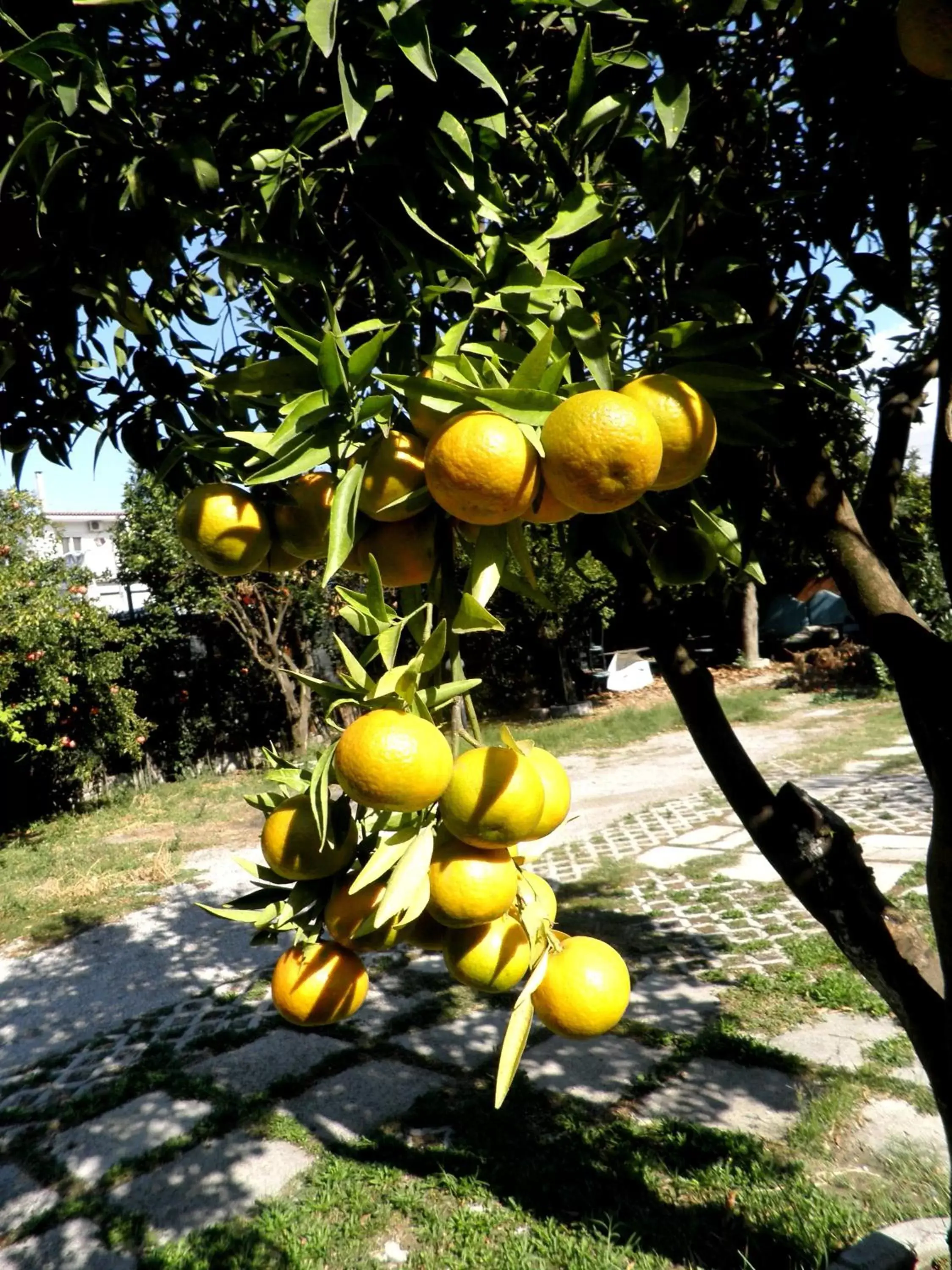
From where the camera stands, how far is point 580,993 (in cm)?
94

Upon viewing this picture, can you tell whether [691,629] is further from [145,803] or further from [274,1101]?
[274,1101]

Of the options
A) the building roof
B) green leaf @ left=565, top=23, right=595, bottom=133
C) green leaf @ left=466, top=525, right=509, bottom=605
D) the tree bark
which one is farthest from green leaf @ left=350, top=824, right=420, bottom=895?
the building roof

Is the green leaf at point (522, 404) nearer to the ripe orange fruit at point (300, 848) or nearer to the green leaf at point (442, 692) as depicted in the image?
the green leaf at point (442, 692)

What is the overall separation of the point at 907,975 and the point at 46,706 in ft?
30.0

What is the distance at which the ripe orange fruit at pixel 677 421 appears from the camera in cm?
87

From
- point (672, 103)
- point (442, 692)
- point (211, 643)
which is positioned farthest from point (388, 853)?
point (211, 643)

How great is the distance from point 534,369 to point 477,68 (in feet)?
1.61

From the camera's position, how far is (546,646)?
1491 centimetres

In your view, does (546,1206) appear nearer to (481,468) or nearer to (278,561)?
(278,561)

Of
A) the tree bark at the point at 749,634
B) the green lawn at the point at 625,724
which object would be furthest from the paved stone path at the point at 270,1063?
the tree bark at the point at 749,634

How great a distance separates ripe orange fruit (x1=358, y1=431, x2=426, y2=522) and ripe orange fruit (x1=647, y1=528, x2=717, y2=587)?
1.21 feet

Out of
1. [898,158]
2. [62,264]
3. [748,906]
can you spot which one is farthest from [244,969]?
[898,158]

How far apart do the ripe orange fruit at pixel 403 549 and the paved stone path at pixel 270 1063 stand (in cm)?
303

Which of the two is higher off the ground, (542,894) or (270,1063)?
(542,894)
